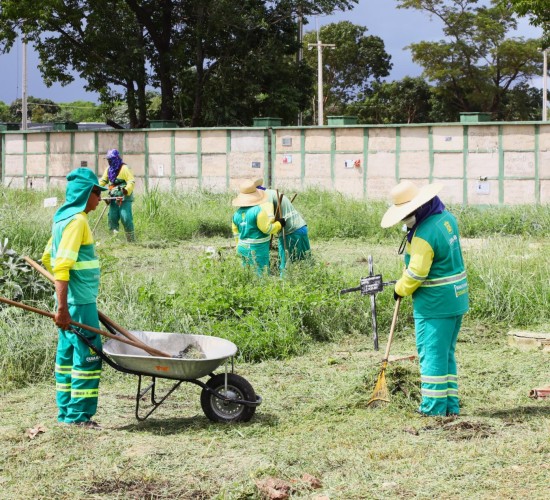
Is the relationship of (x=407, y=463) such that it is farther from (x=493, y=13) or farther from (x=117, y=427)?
(x=493, y=13)

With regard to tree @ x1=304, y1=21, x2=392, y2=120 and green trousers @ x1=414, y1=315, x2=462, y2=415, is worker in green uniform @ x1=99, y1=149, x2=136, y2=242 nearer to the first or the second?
green trousers @ x1=414, y1=315, x2=462, y2=415

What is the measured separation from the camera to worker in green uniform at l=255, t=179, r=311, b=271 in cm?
1163

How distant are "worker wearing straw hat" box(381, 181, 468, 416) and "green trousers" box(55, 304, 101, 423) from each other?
214cm

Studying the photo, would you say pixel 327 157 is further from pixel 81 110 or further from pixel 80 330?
pixel 81 110

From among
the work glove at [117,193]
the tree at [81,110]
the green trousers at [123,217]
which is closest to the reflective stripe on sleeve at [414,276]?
the work glove at [117,193]

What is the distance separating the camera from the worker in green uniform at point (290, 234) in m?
11.6

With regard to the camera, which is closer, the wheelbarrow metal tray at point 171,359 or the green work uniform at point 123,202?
the wheelbarrow metal tray at point 171,359

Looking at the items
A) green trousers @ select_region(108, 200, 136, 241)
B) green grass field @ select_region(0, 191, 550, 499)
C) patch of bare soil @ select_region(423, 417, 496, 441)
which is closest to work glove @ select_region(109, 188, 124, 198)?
green trousers @ select_region(108, 200, 136, 241)

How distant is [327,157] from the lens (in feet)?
81.3

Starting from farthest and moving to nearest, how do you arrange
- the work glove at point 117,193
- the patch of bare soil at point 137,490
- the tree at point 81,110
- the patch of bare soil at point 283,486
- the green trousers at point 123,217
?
the tree at point 81,110
the green trousers at point 123,217
the work glove at point 117,193
the patch of bare soil at point 137,490
the patch of bare soil at point 283,486

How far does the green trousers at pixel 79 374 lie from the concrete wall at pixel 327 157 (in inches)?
556

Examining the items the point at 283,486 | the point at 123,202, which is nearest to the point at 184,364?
the point at 283,486

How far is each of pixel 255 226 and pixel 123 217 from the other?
635cm

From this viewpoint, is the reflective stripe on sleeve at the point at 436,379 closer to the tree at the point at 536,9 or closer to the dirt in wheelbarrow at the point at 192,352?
the dirt in wheelbarrow at the point at 192,352
